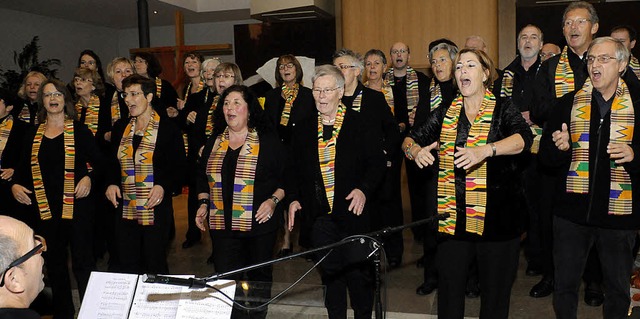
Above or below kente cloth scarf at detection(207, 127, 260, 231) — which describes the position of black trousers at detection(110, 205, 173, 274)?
below

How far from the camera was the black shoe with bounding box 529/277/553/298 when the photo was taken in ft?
14.0

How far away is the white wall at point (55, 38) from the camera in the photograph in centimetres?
1065

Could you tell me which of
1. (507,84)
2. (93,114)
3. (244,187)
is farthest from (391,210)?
(93,114)

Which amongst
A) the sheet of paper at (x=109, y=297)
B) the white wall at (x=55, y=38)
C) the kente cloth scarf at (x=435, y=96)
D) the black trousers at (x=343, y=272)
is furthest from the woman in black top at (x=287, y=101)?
the white wall at (x=55, y=38)

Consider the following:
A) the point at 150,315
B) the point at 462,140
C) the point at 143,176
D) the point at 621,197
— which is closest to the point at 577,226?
the point at 621,197

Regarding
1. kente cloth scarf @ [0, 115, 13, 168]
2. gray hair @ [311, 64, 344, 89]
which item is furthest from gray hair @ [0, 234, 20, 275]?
kente cloth scarf @ [0, 115, 13, 168]

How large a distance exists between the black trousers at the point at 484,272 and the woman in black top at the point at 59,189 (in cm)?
242

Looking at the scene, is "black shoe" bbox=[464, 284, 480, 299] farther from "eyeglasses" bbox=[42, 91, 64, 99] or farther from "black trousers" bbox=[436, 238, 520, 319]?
"eyeglasses" bbox=[42, 91, 64, 99]

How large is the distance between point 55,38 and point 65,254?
8.46m

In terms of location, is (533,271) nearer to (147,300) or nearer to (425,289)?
(425,289)

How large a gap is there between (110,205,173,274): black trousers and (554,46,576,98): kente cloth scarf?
2464 mm

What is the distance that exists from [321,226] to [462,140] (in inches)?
35.6

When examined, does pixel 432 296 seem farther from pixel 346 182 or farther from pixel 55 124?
pixel 55 124

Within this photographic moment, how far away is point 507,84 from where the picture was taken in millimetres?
4477
